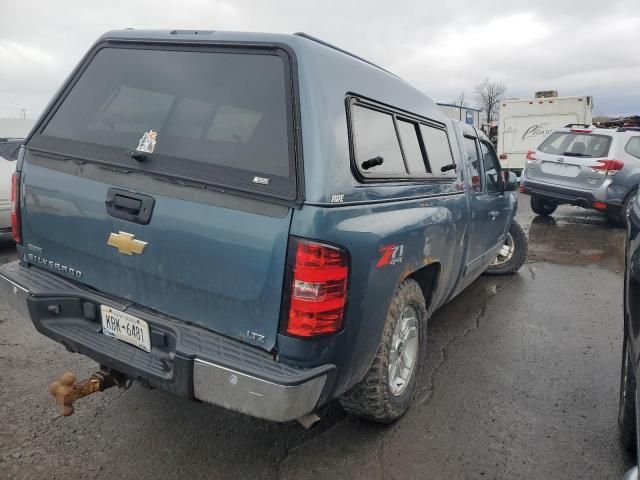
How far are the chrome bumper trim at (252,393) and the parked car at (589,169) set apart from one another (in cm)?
844

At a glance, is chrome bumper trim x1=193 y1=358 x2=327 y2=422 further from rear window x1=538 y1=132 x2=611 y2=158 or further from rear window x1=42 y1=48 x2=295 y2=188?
rear window x1=538 y1=132 x2=611 y2=158

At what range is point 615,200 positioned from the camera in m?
8.75

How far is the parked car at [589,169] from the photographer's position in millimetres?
8742

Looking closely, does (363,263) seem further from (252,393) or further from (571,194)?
(571,194)

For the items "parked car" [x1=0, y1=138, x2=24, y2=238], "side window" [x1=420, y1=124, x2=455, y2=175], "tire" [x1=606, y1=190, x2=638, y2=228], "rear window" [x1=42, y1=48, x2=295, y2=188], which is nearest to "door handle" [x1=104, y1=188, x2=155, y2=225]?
"rear window" [x1=42, y1=48, x2=295, y2=188]

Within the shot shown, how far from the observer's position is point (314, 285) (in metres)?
2.02

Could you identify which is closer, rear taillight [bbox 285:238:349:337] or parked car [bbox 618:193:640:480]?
rear taillight [bbox 285:238:349:337]

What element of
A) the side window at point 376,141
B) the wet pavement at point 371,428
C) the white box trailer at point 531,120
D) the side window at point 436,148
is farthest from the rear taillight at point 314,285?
the white box trailer at point 531,120

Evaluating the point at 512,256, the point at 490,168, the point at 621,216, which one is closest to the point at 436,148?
the point at 490,168

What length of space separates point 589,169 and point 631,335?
301 inches

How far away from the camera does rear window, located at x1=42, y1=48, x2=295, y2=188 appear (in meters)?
2.20

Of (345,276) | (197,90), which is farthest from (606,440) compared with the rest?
(197,90)

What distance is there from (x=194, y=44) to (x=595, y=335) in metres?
4.01

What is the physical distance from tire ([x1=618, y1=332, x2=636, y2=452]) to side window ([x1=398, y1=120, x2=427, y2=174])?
4.86 feet
